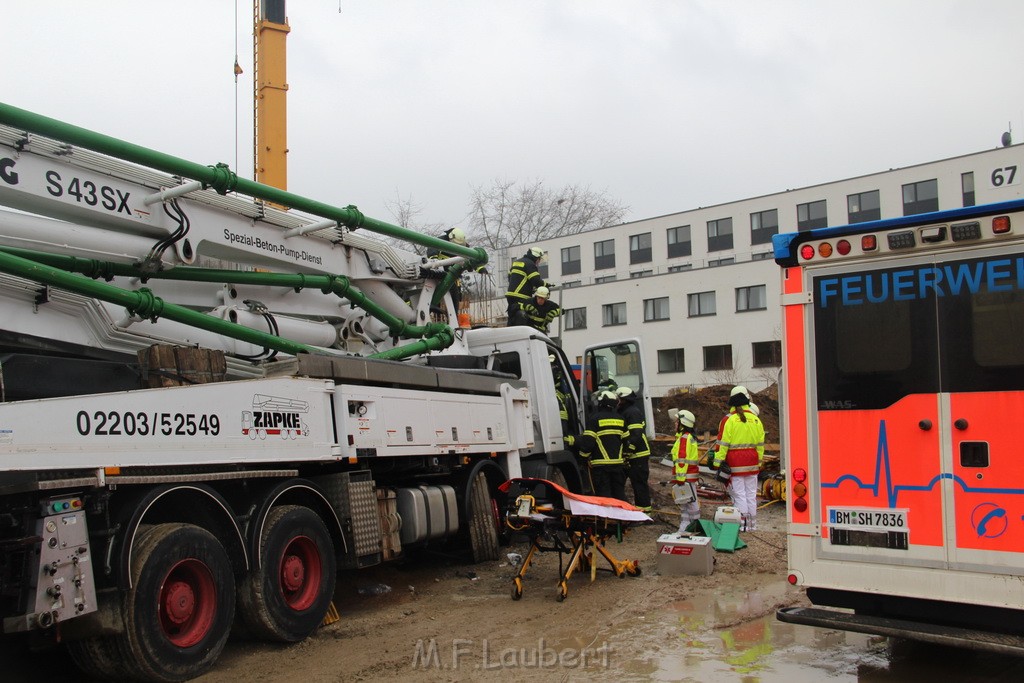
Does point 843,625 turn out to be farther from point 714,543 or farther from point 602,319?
point 602,319

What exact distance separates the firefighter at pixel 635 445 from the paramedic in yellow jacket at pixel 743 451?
101cm

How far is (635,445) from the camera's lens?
38.1ft

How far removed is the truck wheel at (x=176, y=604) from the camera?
530 centimetres

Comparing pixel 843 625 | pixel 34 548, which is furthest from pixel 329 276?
pixel 843 625

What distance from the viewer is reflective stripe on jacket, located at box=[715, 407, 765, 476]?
10758 millimetres

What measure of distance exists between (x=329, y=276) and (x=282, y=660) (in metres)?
3.81

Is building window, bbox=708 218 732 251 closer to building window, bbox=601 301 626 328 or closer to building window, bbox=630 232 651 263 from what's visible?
building window, bbox=630 232 651 263

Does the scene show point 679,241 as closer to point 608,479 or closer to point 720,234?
point 720,234

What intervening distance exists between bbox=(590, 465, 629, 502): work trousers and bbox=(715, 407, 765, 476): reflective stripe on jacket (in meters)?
1.19

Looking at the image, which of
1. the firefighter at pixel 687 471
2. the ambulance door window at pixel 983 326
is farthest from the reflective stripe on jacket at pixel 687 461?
the ambulance door window at pixel 983 326

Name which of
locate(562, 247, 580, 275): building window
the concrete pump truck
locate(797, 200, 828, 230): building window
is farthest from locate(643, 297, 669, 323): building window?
the concrete pump truck

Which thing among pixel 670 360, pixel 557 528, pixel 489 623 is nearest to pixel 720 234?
pixel 670 360

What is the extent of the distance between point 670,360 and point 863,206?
11430 mm

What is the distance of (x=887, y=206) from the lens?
42438 mm
